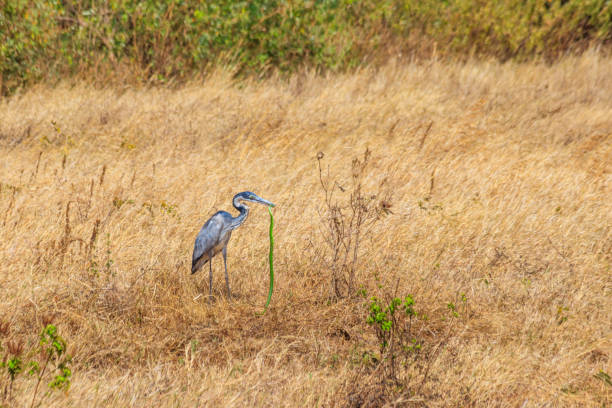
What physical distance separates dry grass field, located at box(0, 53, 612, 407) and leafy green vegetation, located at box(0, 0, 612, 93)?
1.94ft

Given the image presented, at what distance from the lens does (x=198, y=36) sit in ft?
29.1

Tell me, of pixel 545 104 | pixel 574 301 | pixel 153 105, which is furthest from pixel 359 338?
pixel 545 104

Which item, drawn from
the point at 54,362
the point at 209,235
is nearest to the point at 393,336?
the point at 209,235

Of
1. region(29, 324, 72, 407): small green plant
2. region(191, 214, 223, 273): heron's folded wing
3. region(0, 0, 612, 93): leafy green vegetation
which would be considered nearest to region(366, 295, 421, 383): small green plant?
region(191, 214, 223, 273): heron's folded wing

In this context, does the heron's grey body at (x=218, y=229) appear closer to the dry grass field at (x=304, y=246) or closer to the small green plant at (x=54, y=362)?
the dry grass field at (x=304, y=246)

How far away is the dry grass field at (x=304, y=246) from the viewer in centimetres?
334

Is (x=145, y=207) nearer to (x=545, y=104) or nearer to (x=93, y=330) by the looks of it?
(x=93, y=330)

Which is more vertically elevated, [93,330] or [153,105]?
[93,330]

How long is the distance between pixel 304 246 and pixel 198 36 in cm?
504

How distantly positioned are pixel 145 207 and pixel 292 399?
103 inches

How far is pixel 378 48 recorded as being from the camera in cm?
1047

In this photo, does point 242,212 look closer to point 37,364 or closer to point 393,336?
point 393,336

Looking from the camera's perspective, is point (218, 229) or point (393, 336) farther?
point (218, 229)


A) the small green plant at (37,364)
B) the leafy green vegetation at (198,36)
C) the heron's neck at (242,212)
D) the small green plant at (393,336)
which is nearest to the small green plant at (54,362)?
the small green plant at (37,364)
